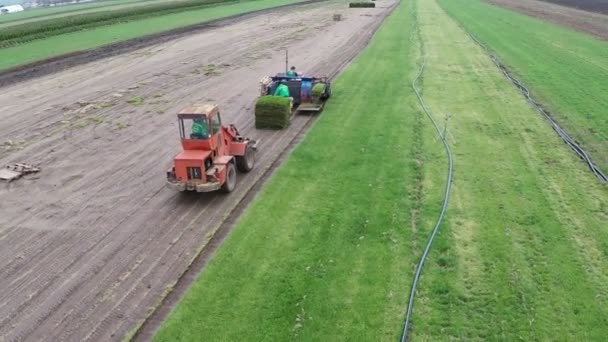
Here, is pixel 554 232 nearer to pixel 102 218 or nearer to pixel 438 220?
pixel 438 220

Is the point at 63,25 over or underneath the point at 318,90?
underneath

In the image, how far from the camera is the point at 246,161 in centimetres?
1616

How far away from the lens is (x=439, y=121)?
2059cm

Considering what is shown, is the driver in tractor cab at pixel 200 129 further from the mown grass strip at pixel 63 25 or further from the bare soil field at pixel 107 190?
the mown grass strip at pixel 63 25

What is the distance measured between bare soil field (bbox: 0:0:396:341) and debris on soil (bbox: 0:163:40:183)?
1.14 feet

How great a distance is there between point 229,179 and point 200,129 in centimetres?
174

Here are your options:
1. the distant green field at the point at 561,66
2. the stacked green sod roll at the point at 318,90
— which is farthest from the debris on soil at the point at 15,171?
the distant green field at the point at 561,66

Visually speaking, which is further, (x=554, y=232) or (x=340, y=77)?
(x=340, y=77)

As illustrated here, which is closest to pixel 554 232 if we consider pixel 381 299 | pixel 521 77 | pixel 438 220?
pixel 438 220

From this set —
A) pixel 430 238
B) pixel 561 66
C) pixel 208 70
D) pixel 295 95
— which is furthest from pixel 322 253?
pixel 561 66

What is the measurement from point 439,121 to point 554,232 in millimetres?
9045

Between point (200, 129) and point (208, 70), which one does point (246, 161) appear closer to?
point (200, 129)

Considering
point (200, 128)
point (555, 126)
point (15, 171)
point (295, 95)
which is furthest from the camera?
point (295, 95)

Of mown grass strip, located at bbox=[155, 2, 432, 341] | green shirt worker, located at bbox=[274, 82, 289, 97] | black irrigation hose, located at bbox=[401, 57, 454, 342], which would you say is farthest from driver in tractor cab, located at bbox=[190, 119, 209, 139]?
green shirt worker, located at bbox=[274, 82, 289, 97]
